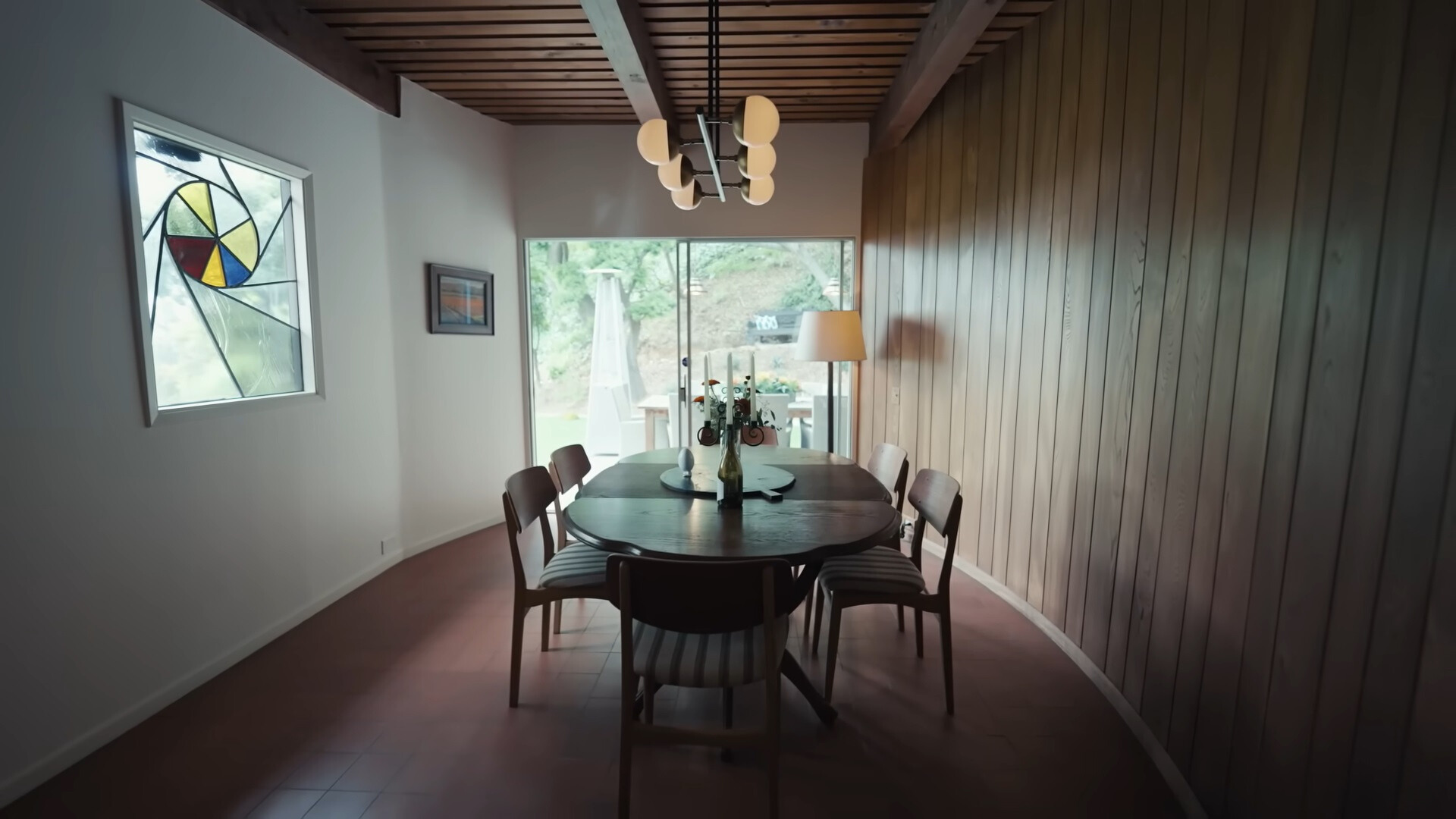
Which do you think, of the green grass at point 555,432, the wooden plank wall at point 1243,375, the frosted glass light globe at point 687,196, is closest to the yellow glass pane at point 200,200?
the frosted glass light globe at point 687,196

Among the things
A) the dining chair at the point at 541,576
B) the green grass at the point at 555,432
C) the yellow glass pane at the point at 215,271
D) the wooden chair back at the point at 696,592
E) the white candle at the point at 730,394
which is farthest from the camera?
the green grass at the point at 555,432

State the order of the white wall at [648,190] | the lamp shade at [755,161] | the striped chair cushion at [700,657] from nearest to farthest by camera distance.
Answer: the striped chair cushion at [700,657] → the lamp shade at [755,161] → the white wall at [648,190]

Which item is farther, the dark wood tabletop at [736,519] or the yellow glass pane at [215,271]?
the yellow glass pane at [215,271]

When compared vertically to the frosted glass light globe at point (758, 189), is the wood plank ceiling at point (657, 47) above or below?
above

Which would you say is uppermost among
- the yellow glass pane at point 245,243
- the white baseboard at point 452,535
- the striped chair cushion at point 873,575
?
the yellow glass pane at point 245,243

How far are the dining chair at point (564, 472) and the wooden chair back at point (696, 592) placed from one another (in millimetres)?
1088

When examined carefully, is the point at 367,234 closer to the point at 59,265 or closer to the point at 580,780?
the point at 59,265

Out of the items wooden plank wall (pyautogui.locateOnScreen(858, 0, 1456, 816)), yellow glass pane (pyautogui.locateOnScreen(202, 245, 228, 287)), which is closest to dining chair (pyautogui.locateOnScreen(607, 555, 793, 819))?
wooden plank wall (pyautogui.locateOnScreen(858, 0, 1456, 816))

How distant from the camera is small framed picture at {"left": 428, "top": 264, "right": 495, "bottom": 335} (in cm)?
379

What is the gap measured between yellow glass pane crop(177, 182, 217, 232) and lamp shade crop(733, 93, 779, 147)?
2.01m

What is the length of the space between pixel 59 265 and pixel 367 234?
4.95 ft

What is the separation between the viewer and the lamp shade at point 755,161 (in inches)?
91.7

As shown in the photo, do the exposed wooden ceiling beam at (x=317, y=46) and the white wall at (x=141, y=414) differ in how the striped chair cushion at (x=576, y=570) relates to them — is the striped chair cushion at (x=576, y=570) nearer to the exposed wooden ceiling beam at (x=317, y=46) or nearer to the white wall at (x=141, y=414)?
the white wall at (x=141, y=414)

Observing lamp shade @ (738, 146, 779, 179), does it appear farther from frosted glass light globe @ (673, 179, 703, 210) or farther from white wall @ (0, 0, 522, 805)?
white wall @ (0, 0, 522, 805)
